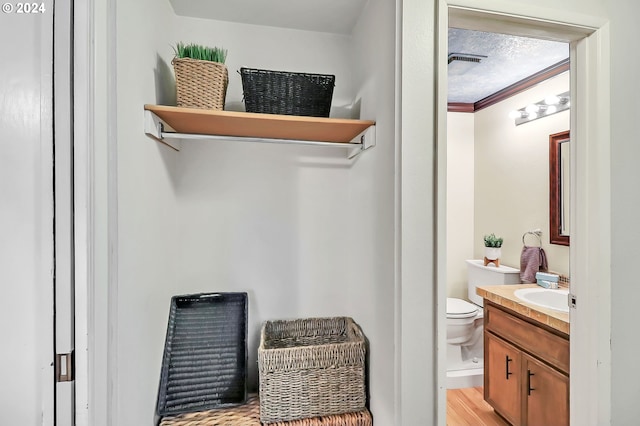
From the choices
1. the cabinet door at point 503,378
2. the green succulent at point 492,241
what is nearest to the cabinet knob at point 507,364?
the cabinet door at point 503,378

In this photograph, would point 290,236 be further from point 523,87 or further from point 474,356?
point 523,87

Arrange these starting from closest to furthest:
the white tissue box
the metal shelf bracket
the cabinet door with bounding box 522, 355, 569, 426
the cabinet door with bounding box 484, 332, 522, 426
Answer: the metal shelf bracket → the cabinet door with bounding box 522, 355, 569, 426 → the cabinet door with bounding box 484, 332, 522, 426 → the white tissue box

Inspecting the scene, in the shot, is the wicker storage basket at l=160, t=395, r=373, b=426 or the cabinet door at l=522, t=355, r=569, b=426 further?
the cabinet door at l=522, t=355, r=569, b=426

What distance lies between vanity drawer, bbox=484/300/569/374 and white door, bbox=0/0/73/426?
209 centimetres

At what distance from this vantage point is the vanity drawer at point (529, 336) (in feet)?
5.43

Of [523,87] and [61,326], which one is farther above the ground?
[523,87]

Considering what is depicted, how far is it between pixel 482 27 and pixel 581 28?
1.30ft

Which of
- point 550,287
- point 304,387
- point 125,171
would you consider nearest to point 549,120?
A: point 550,287

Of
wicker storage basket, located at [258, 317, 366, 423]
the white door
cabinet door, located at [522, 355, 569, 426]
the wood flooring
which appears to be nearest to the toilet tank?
the wood flooring

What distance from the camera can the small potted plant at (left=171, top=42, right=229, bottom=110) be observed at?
1287 mm

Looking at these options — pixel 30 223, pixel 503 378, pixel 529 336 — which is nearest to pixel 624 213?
pixel 529 336

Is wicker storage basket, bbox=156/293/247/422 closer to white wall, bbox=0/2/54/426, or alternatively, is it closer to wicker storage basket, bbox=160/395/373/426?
wicker storage basket, bbox=160/395/373/426

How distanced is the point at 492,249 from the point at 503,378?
1182mm

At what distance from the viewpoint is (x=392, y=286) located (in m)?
1.17
